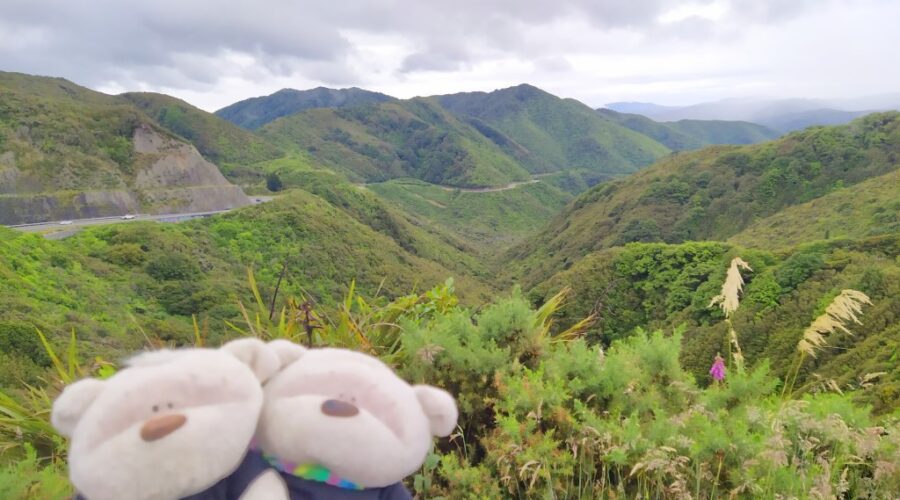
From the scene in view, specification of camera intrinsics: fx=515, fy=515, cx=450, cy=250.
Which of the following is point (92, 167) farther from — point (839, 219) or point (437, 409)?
point (839, 219)

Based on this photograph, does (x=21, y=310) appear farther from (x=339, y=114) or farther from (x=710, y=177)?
(x=339, y=114)

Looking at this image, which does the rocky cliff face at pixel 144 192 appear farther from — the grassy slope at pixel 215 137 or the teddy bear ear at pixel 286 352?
the teddy bear ear at pixel 286 352

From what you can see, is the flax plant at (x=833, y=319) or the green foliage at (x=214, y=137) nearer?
the flax plant at (x=833, y=319)

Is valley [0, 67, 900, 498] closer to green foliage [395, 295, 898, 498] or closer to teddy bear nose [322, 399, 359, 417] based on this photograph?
green foliage [395, 295, 898, 498]

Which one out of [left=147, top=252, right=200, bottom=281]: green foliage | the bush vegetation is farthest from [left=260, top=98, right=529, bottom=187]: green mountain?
the bush vegetation

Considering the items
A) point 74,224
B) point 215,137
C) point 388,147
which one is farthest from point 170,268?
point 388,147

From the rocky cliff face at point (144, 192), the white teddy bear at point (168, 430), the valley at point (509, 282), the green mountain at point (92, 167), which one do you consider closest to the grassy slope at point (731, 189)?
the valley at point (509, 282)
